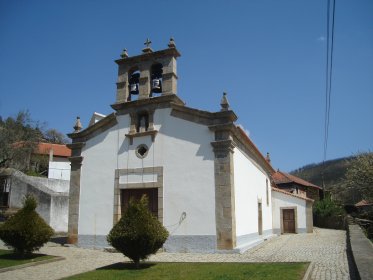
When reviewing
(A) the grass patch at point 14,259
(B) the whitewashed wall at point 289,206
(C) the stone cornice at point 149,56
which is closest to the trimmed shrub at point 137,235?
(A) the grass patch at point 14,259

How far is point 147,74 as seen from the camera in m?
15.4

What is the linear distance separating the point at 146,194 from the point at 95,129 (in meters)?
3.97

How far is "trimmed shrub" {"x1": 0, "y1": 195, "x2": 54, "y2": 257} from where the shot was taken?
11.1 m

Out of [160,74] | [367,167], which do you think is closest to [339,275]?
[160,74]

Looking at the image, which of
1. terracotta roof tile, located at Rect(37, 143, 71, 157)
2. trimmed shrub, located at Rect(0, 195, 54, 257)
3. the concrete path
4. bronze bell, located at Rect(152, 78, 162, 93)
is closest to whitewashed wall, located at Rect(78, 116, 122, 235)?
bronze bell, located at Rect(152, 78, 162, 93)

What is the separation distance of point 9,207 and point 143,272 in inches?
723

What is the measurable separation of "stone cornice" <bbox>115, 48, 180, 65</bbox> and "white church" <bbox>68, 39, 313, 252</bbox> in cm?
4

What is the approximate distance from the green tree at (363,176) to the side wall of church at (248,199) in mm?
7101

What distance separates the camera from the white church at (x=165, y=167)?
13.2m

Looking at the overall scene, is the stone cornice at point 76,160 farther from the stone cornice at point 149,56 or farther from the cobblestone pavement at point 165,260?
the stone cornice at point 149,56

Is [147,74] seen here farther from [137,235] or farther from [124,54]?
[137,235]

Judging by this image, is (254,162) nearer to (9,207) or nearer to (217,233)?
(217,233)

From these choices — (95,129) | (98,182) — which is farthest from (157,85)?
(98,182)

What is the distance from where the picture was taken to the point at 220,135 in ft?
44.3
